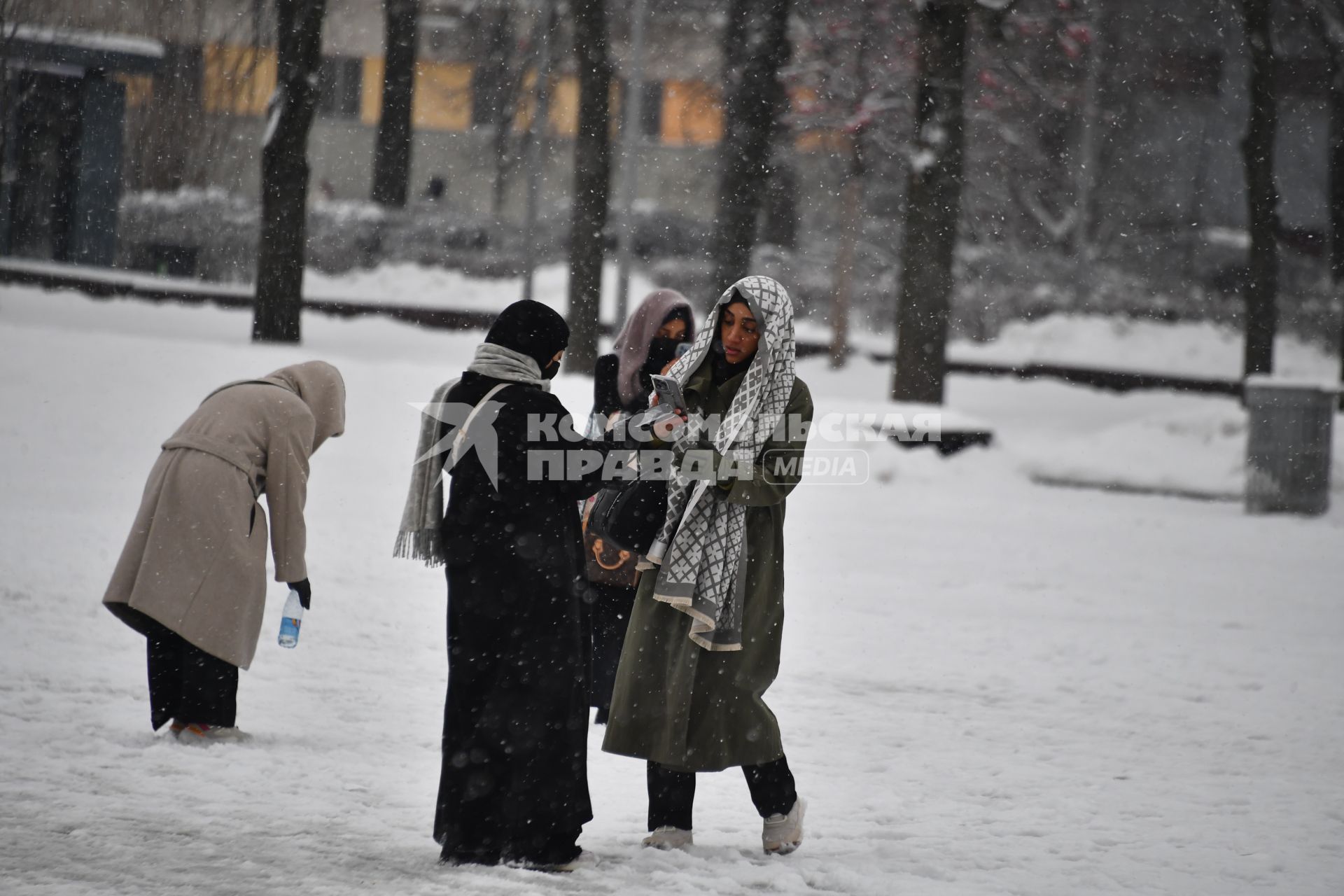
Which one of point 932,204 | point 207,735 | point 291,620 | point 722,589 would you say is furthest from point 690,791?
point 932,204

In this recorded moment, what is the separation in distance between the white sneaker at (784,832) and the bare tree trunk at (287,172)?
12053 millimetres

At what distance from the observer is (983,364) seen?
2372cm

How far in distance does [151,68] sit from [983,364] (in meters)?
12.6

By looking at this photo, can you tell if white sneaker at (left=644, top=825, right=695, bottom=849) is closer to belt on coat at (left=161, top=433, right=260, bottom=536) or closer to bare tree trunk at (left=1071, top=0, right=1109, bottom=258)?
belt on coat at (left=161, top=433, right=260, bottom=536)

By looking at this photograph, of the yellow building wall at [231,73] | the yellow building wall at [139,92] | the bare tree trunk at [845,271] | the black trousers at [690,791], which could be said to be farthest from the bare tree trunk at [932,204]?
the black trousers at [690,791]

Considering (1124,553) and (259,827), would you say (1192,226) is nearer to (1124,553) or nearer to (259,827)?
(1124,553)

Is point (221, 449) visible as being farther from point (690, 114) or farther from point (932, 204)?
point (690, 114)

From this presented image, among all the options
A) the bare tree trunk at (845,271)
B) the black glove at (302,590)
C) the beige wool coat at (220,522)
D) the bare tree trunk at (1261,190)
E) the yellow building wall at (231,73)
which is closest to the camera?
the beige wool coat at (220,522)

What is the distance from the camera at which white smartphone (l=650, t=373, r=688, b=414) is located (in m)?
4.47

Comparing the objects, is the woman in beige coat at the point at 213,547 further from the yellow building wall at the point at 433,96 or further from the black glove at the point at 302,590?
the yellow building wall at the point at 433,96

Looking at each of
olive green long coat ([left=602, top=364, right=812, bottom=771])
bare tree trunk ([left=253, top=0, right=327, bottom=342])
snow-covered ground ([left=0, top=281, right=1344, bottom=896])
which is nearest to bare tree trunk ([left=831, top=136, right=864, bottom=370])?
bare tree trunk ([left=253, top=0, right=327, bottom=342])

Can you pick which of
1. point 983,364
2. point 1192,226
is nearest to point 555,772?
point 983,364

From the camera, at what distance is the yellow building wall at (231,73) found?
1842cm

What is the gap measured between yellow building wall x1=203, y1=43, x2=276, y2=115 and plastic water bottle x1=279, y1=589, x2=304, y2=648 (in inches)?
467
